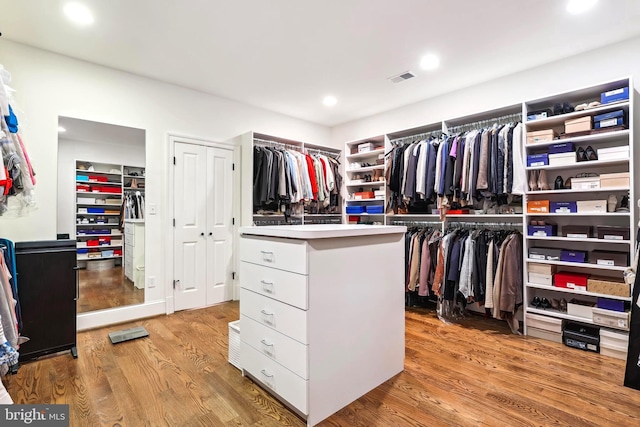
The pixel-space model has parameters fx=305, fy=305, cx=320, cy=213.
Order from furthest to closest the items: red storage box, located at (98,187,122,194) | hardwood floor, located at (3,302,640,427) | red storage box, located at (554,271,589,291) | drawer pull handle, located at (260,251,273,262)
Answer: red storage box, located at (98,187,122,194) < red storage box, located at (554,271,589,291) < drawer pull handle, located at (260,251,273,262) < hardwood floor, located at (3,302,640,427)

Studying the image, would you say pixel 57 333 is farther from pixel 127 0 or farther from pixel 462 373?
pixel 462 373

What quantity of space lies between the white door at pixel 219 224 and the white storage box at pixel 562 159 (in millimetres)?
3437

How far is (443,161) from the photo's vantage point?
3246mm

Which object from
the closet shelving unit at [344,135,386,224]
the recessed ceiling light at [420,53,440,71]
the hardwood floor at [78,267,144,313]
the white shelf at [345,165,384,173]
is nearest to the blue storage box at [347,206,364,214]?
the closet shelving unit at [344,135,386,224]

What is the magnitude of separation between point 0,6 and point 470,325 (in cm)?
467

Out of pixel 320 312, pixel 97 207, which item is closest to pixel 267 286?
pixel 320 312

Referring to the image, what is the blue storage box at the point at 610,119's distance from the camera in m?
2.41

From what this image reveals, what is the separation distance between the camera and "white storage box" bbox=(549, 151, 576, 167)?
261 centimetres

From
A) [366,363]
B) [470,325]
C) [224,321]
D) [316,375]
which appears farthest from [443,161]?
[224,321]

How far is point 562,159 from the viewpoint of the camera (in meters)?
2.65

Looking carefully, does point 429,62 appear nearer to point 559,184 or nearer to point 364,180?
point 559,184

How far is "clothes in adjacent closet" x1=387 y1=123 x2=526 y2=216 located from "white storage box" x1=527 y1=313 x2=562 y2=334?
109cm

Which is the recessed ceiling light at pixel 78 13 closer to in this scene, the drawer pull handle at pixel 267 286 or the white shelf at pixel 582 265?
the drawer pull handle at pixel 267 286

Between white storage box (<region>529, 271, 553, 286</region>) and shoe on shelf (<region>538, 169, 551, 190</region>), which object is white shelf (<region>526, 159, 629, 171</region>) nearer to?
shoe on shelf (<region>538, 169, 551, 190</region>)
